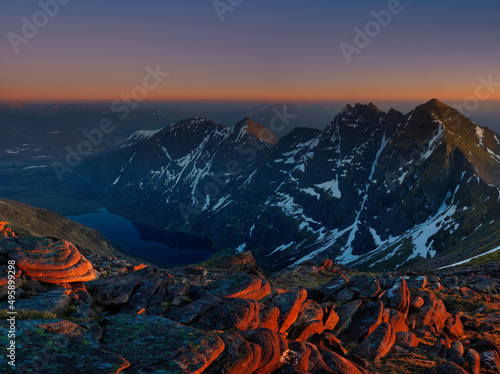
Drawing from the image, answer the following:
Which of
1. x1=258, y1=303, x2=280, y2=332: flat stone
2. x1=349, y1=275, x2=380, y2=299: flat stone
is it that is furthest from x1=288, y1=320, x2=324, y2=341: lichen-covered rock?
x1=349, y1=275, x2=380, y2=299: flat stone

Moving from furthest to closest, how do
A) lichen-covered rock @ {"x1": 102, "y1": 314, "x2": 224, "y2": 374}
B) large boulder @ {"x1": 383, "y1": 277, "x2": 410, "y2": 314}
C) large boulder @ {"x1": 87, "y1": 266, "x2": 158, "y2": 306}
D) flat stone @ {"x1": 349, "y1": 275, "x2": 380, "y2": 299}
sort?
flat stone @ {"x1": 349, "y1": 275, "x2": 380, "y2": 299} < large boulder @ {"x1": 383, "y1": 277, "x2": 410, "y2": 314} < large boulder @ {"x1": 87, "y1": 266, "x2": 158, "y2": 306} < lichen-covered rock @ {"x1": 102, "y1": 314, "x2": 224, "y2": 374}

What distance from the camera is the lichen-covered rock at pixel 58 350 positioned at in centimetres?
1036

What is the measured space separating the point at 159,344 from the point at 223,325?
15.5 feet

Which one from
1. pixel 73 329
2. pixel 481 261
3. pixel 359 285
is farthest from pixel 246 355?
pixel 481 261

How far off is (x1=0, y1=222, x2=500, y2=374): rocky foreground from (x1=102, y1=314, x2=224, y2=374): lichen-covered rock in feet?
0.15

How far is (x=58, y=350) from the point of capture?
11.2 m

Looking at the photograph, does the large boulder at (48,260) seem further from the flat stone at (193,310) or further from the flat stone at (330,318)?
the flat stone at (330,318)

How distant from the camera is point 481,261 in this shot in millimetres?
64875

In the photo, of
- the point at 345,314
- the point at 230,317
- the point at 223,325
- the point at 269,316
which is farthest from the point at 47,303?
the point at 345,314

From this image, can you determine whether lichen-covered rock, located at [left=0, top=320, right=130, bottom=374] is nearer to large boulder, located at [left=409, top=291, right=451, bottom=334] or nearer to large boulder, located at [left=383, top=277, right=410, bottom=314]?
large boulder, located at [left=383, top=277, right=410, bottom=314]

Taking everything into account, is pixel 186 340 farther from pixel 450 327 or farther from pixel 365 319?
pixel 450 327

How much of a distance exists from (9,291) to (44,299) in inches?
78.1

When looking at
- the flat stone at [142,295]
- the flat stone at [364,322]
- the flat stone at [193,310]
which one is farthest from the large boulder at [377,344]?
the flat stone at [142,295]

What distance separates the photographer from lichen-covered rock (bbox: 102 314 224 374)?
11914mm
